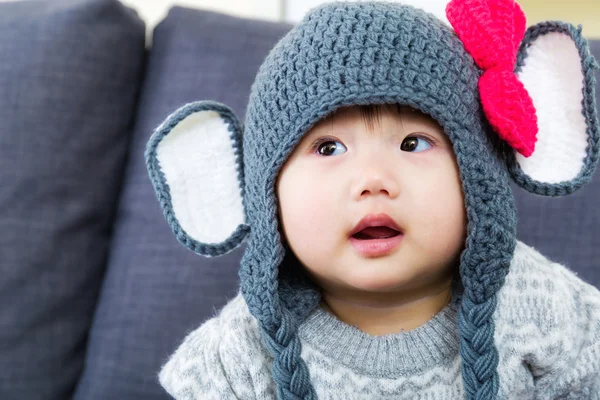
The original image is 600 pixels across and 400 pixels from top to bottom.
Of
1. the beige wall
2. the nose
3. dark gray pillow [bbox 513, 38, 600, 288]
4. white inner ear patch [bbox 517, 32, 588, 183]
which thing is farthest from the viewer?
the beige wall

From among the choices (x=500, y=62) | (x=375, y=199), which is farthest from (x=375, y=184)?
(x=500, y=62)

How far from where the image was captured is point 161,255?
1.14m

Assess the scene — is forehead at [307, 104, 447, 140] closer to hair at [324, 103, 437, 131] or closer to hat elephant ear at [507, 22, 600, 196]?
hair at [324, 103, 437, 131]

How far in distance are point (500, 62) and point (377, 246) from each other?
0.27 metres

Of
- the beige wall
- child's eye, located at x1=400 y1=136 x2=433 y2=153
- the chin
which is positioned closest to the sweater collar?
the chin

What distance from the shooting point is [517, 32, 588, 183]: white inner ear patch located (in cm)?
80

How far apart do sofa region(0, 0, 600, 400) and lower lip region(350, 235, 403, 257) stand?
438mm

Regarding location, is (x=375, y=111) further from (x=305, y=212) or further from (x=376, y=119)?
(x=305, y=212)

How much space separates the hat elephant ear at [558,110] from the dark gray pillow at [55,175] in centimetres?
75

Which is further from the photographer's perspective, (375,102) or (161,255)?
(161,255)

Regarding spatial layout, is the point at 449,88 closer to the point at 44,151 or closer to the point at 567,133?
the point at 567,133

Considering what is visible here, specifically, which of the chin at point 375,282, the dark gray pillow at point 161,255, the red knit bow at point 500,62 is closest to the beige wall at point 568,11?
the dark gray pillow at point 161,255

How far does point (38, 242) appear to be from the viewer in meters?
1.12

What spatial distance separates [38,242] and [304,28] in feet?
2.06
